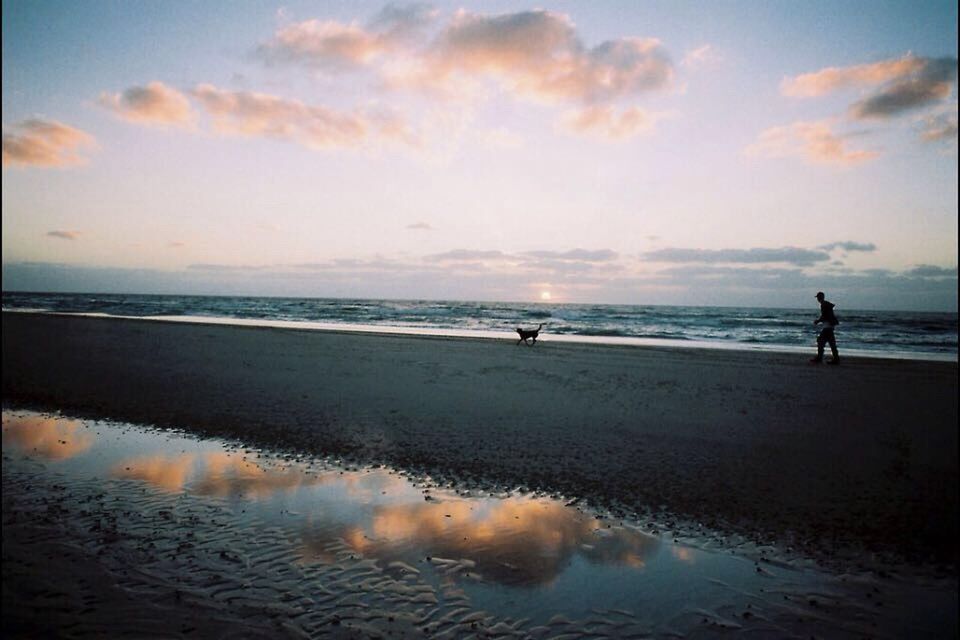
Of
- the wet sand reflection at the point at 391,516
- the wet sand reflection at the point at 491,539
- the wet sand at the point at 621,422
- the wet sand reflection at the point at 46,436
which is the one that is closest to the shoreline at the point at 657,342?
the wet sand at the point at 621,422

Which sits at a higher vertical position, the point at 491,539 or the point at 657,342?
the point at 657,342

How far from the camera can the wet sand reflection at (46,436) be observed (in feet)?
27.2

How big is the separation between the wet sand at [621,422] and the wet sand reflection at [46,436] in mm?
848

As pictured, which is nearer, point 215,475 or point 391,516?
point 391,516

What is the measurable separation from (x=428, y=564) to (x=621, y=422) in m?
6.54

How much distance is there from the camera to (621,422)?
10.6 metres

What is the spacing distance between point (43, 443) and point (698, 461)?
11.0 metres

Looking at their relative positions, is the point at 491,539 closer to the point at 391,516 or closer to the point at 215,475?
the point at 391,516

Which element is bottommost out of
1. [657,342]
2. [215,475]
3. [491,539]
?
[491,539]

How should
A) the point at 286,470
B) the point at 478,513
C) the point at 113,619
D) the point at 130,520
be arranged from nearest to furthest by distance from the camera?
the point at 113,619
the point at 130,520
the point at 478,513
the point at 286,470

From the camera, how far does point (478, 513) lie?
6414mm

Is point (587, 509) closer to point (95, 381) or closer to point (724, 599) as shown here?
point (724, 599)

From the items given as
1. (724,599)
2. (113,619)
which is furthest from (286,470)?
(724,599)

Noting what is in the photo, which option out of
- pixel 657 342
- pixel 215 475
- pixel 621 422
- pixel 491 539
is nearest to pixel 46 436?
pixel 215 475
